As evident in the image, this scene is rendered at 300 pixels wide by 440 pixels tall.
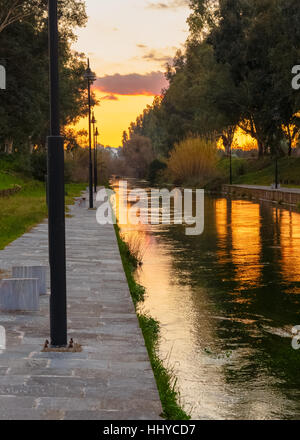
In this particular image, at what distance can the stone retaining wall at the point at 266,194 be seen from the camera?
40.8m

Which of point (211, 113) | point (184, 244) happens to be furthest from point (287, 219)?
point (211, 113)

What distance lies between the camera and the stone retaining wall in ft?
A: 134

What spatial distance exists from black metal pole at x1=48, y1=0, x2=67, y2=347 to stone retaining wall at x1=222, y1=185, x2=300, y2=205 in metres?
32.5

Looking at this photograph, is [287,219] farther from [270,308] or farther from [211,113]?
[211,113]

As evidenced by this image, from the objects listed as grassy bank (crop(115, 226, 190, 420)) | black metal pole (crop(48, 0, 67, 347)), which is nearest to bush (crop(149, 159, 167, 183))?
grassy bank (crop(115, 226, 190, 420))

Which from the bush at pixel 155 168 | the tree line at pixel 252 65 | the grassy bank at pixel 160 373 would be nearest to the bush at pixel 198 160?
the tree line at pixel 252 65

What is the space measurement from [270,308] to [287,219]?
62.4 feet

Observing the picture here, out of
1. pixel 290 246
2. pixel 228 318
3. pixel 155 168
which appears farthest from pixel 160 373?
pixel 155 168

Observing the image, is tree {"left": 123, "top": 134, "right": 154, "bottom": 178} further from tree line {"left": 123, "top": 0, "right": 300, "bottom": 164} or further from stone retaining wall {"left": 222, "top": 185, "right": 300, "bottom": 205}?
stone retaining wall {"left": 222, "top": 185, "right": 300, "bottom": 205}

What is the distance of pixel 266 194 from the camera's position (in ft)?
155

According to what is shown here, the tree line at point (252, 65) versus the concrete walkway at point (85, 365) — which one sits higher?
the tree line at point (252, 65)

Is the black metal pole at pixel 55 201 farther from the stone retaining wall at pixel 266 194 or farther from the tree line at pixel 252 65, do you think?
the tree line at pixel 252 65

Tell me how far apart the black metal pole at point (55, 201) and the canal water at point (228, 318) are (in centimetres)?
153
